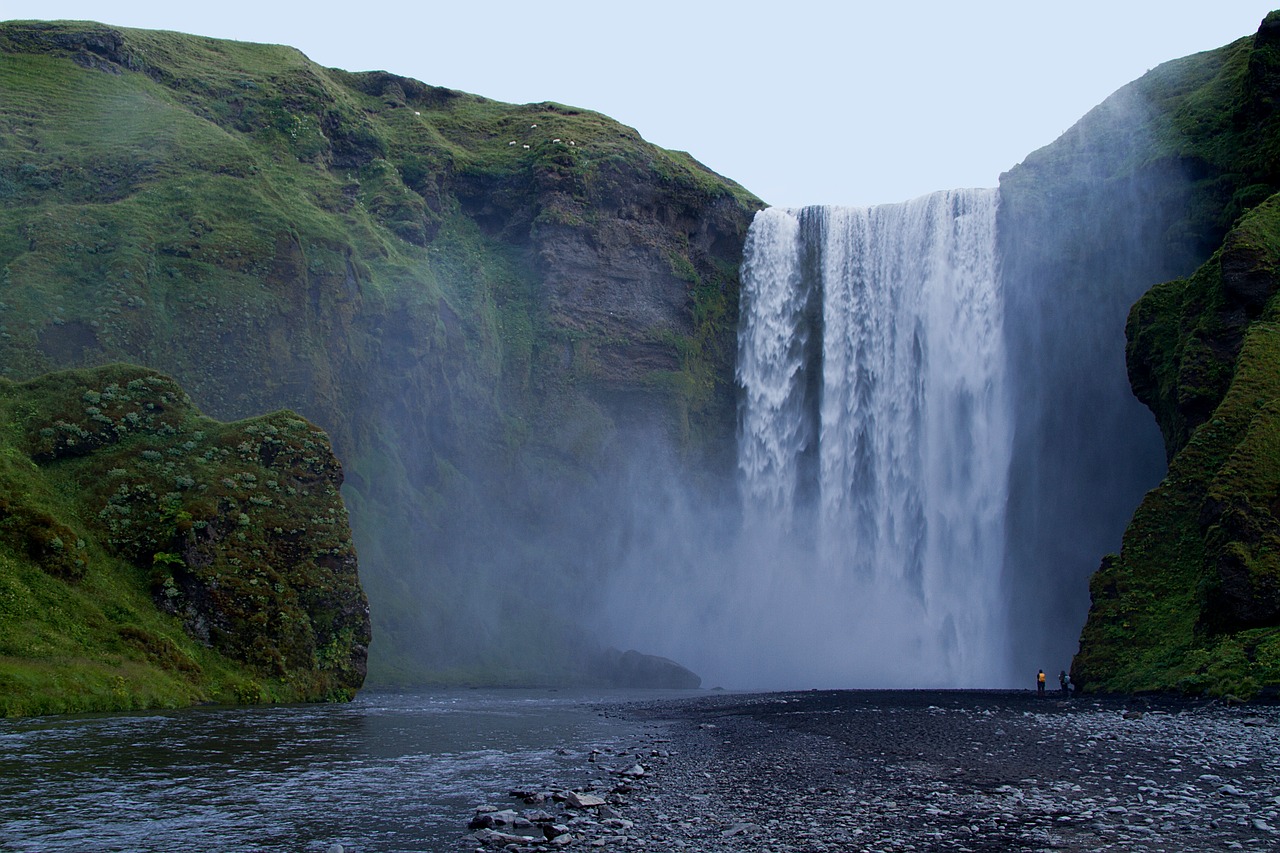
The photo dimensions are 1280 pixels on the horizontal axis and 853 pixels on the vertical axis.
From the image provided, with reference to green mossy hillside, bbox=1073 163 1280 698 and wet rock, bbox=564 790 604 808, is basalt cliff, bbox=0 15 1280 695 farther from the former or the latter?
wet rock, bbox=564 790 604 808

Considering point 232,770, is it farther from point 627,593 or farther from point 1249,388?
point 627,593

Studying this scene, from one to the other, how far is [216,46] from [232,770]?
242 ft

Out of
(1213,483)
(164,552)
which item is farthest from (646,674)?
(1213,483)

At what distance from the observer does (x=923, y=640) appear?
181 ft

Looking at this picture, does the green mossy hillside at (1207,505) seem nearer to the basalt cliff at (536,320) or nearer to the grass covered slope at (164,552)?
the basalt cliff at (536,320)

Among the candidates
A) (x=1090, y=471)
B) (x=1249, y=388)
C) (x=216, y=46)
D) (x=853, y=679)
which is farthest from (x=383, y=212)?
(x=1249, y=388)

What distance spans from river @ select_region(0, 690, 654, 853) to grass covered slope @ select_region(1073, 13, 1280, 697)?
59.2ft

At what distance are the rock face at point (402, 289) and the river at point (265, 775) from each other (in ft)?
86.5

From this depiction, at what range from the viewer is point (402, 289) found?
202ft

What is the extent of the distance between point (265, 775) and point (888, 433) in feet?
160

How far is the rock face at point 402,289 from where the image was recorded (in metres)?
51.7

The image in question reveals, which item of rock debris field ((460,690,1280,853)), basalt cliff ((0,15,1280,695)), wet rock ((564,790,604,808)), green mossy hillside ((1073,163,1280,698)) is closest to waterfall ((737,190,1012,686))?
basalt cliff ((0,15,1280,695))

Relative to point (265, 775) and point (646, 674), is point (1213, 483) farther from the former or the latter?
point (265, 775)

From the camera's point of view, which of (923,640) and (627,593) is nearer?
(923,640)
